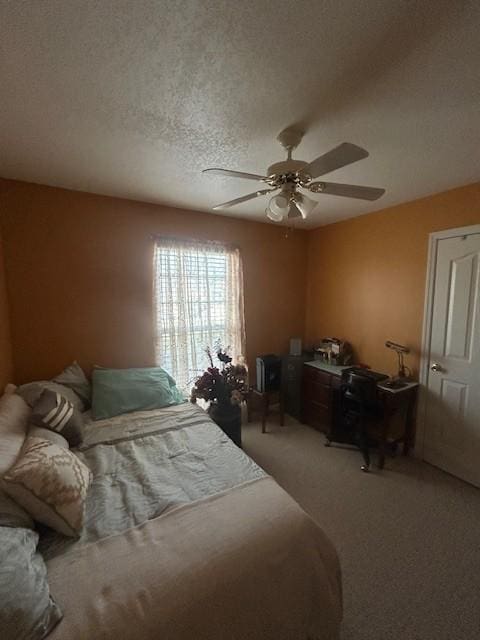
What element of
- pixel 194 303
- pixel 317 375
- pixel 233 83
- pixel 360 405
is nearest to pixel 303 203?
pixel 233 83

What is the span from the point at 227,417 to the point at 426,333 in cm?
203

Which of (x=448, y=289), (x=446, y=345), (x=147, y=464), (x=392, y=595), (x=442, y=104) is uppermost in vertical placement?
(x=442, y=104)

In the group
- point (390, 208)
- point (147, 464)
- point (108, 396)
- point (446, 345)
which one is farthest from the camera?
point (390, 208)

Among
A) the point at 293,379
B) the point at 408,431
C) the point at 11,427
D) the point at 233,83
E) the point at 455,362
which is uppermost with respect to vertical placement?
the point at 233,83

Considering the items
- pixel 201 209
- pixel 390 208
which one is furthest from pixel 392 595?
pixel 201 209

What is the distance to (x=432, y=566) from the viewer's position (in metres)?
1.58

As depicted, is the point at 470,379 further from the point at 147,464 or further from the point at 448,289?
the point at 147,464

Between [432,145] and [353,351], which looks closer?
[432,145]

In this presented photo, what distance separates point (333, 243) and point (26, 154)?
3054mm

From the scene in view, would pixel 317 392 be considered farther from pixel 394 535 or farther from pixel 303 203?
pixel 303 203

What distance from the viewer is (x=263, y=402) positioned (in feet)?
10.3

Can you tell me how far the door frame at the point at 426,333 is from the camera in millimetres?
2401

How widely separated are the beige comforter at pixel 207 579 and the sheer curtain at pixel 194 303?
187 cm

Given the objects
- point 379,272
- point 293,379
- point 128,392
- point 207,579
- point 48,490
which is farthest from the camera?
point 293,379
